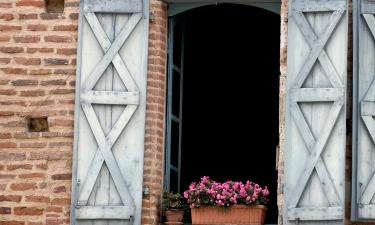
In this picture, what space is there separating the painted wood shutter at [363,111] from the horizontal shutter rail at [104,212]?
200 cm

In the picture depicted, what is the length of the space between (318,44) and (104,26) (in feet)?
6.43

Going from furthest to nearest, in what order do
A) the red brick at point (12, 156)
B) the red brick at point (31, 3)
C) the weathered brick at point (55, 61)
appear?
the red brick at point (31, 3) → the weathered brick at point (55, 61) → the red brick at point (12, 156)

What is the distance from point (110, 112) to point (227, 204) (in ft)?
4.41

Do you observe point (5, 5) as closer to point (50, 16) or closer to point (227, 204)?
point (50, 16)

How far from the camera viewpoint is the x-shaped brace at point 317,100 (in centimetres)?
1026

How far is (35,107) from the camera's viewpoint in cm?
1081

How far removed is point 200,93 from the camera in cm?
1353

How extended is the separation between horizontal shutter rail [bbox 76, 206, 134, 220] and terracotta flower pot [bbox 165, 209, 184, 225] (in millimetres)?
419

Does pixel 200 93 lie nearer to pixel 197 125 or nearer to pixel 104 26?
pixel 197 125

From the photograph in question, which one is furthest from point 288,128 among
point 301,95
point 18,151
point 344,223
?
point 18,151

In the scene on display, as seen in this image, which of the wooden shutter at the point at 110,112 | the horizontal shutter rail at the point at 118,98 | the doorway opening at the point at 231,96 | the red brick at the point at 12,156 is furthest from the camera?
the doorway opening at the point at 231,96

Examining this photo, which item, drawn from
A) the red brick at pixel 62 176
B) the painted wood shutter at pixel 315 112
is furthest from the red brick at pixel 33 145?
the painted wood shutter at pixel 315 112

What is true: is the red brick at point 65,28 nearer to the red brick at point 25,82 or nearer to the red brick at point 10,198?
the red brick at point 25,82

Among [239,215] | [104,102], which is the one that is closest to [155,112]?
[104,102]
